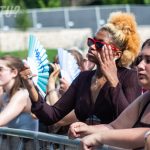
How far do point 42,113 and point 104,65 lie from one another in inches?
29.8

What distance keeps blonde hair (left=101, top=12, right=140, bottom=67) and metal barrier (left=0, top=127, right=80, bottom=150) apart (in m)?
0.83

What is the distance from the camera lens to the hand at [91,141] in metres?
5.20

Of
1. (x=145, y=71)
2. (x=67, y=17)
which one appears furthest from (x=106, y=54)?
(x=67, y=17)

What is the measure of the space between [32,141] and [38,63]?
4.62 feet

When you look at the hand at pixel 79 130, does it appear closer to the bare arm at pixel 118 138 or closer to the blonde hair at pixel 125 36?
the bare arm at pixel 118 138

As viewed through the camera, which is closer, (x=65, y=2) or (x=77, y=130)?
(x=77, y=130)

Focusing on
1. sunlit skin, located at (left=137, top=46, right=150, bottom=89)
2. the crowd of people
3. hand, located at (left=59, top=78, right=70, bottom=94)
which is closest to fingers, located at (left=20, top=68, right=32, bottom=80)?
the crowd of people

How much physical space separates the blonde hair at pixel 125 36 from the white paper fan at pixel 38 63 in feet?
4.32

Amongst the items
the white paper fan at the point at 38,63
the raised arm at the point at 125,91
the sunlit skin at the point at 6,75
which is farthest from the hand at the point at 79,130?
the sunlit skin at the point at 6,75

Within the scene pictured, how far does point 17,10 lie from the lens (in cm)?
4316

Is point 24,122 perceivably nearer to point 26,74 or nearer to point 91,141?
point 26,74

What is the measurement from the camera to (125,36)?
6.54 m

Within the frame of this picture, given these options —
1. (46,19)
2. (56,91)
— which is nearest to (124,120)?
(56,91)

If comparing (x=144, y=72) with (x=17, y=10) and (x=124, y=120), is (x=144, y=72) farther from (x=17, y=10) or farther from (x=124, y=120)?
(x=17, y=10)
